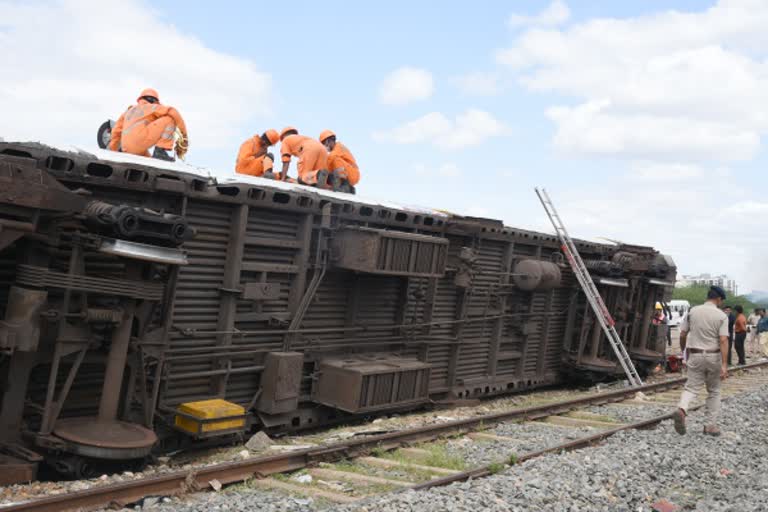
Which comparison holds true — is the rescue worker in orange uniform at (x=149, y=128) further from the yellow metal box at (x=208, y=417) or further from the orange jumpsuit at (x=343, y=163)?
the yellow metal box at (x=208, y=417)

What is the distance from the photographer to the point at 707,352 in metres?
9.44

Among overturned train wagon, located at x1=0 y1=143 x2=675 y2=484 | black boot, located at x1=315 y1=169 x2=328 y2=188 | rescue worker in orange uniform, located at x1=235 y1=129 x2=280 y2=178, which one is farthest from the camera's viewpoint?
rescue worker in orange uniform, located at x1=235 y1=129 x2=280 y2=178

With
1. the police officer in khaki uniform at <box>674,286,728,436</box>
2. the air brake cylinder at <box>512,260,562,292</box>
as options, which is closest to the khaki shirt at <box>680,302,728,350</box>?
the police officer in khaki uniform at <box>674,286,728,436</box>

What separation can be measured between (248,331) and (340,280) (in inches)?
72.4

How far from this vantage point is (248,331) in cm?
920

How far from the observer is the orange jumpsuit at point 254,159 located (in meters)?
12.4

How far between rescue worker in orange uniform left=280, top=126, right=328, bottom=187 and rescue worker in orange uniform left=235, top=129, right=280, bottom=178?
421 millimetres

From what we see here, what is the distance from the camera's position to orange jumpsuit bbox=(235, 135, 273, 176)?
40.8ft

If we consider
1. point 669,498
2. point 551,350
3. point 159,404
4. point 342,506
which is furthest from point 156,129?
point 551,350

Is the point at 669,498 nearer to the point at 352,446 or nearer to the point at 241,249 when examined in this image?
the point at 352,446

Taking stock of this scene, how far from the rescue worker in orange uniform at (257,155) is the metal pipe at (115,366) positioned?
547 cm

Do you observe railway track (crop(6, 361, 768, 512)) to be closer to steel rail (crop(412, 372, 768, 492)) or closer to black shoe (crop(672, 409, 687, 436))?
steel rail (crop(412, 372, 768, 492))

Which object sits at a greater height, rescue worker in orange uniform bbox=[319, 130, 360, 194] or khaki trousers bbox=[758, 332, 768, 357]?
rescue worker in orange uniform bbox=[319, 130, 360, 194]

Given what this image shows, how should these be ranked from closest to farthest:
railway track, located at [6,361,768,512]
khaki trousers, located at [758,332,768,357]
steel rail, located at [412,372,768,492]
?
1. railway track, located at [6,361,768,512]
2. steel rail, located at [412,372,768,492]
3. khaki trousers, located at [758,332,768,357]
